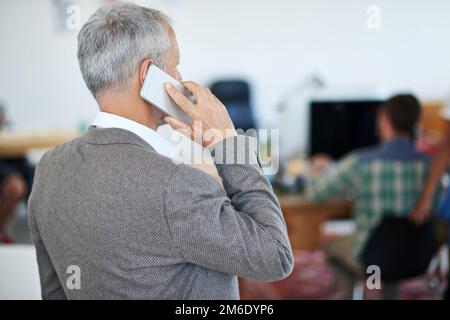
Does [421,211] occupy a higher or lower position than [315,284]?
higher

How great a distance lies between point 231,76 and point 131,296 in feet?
14.1

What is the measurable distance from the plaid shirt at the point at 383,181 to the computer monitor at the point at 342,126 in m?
0.51

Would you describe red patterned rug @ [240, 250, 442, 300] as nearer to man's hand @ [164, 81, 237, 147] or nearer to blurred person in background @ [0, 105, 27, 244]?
man's hand @ [164, 81, 237, 147]

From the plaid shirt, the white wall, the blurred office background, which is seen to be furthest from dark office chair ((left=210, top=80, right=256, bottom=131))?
the plaid shirt

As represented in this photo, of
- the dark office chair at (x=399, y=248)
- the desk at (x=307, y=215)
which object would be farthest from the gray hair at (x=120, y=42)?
the desk at (x=307, y=215)

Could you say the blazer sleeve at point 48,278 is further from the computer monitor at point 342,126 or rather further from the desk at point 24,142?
the desk at point 24,142

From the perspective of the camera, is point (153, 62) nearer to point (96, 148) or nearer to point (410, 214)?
point (96, 148)

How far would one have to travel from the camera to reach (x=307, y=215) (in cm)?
290

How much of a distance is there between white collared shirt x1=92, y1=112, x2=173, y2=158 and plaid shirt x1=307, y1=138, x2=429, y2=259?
5.51ft

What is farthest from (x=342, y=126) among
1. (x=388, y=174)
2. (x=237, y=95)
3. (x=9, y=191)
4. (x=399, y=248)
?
(x=9, y=191)

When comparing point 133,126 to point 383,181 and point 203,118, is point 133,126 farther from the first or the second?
point 383,181

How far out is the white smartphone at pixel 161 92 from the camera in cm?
95

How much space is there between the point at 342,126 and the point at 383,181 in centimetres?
65

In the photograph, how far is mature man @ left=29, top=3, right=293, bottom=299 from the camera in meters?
0.91
